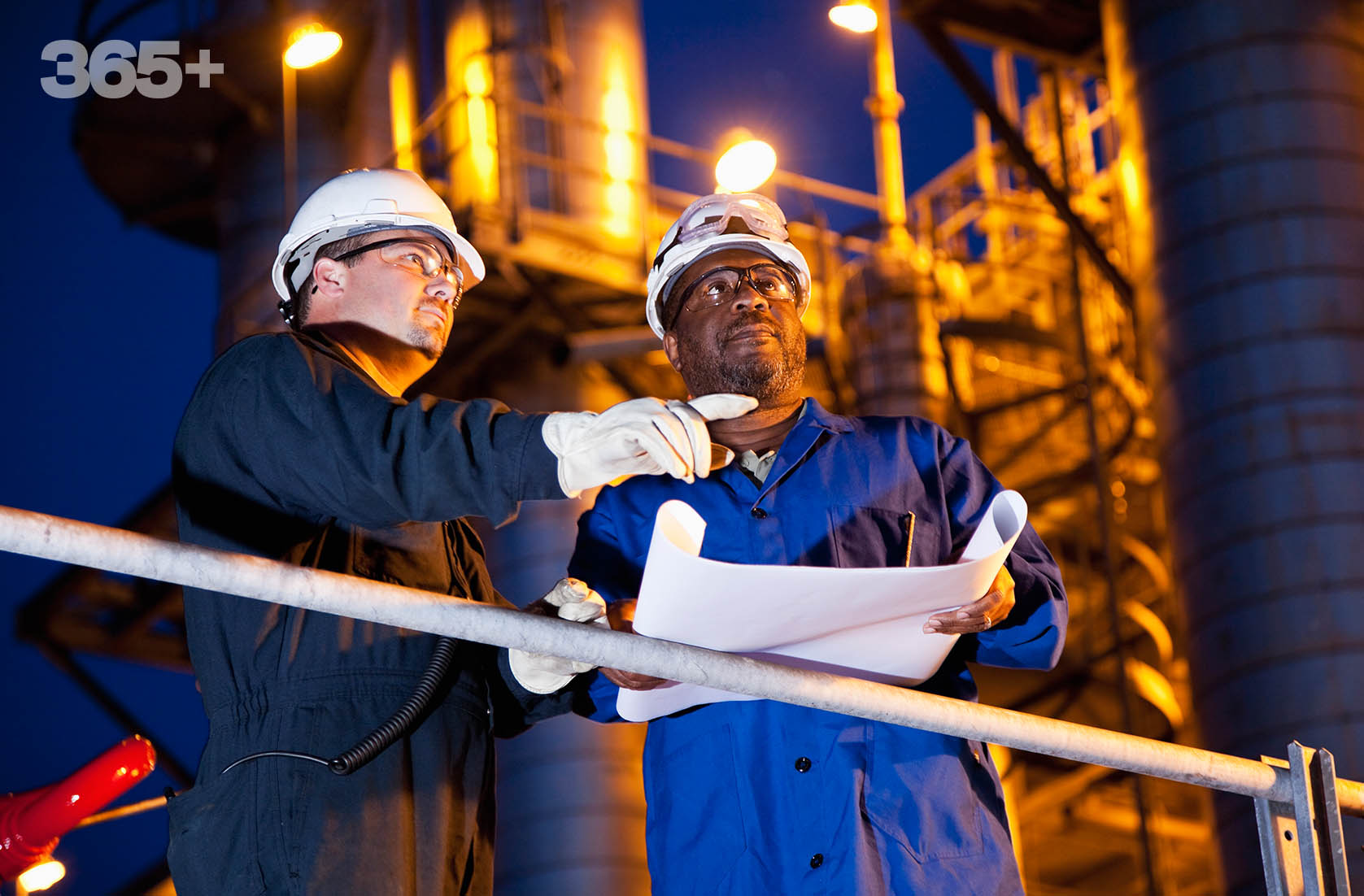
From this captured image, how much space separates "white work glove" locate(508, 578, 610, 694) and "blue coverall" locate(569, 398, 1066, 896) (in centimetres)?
16

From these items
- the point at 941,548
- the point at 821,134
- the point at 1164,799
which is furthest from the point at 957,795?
the point at 821,134

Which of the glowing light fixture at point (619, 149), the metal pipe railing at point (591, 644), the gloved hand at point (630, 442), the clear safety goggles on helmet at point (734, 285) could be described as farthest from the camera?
the glowing light fixture at point (619, 149)

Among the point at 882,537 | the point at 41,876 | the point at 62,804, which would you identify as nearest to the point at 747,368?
the point at 882,537

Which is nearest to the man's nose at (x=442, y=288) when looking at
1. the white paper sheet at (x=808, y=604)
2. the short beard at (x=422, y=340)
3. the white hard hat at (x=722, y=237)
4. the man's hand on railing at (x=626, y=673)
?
the short beard at (x=422, y=340)

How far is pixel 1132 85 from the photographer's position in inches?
365

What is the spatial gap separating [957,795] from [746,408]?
1.02 meters

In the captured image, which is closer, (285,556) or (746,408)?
(746,408)

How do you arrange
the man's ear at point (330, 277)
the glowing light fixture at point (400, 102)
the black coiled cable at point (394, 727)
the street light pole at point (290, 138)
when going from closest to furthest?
the black coiled cable at point (394, 727), the man's ear at point (330, 277), the street light pole at point (290, 138), the glowing light fixture at point (400, 102)

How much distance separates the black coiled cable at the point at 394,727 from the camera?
3152 millimetres

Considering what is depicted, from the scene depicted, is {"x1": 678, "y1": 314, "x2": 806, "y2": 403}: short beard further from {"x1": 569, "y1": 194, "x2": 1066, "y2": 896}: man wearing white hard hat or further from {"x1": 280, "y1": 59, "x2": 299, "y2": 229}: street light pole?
{"x1": 280, "y1": 59, "x2": 299, "y2": 229}: street light pole

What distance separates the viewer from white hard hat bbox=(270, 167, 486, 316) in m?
3.93

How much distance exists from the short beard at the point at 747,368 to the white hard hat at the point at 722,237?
0.61 ft

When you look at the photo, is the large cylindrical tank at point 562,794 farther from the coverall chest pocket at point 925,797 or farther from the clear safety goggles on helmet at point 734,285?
the coverall chest pocket at point 925,797

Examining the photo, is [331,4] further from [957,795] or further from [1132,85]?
[957,795]
